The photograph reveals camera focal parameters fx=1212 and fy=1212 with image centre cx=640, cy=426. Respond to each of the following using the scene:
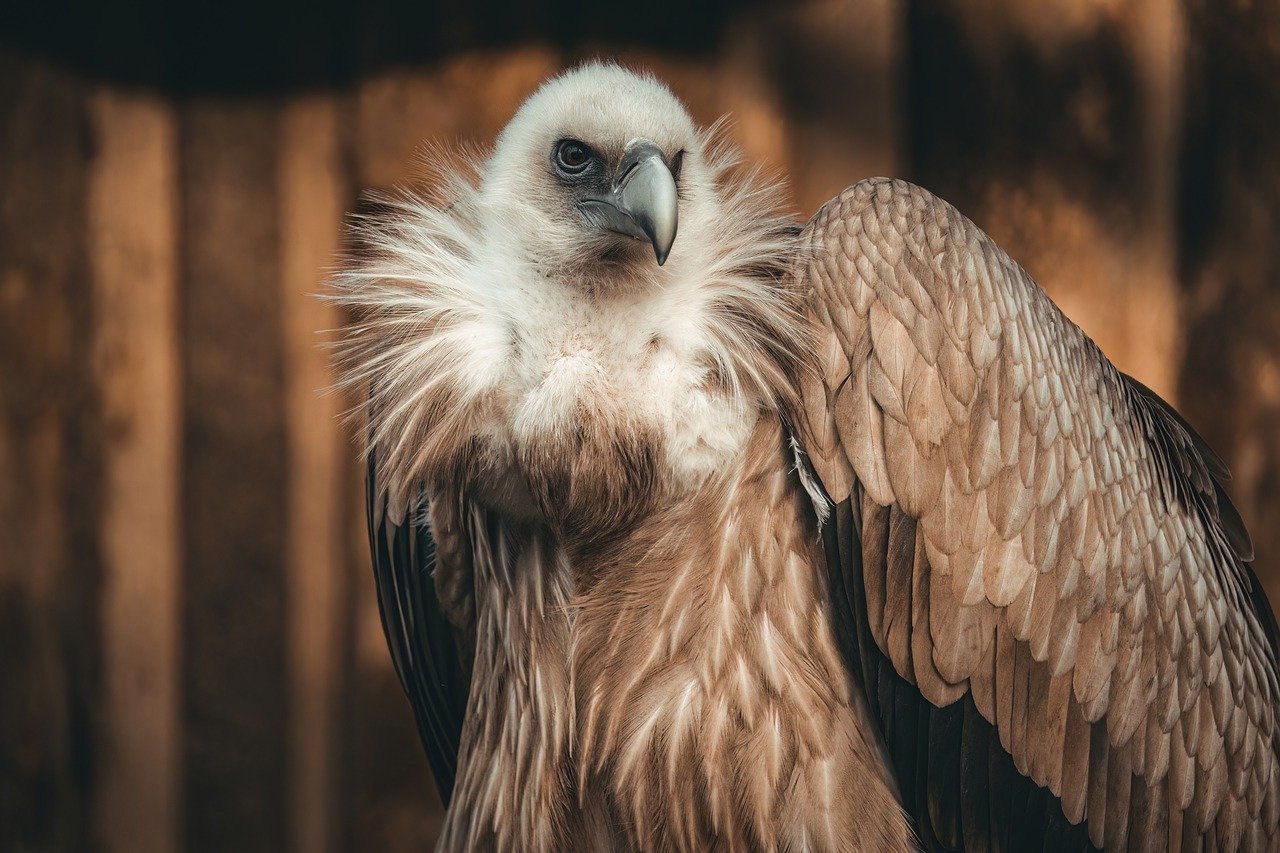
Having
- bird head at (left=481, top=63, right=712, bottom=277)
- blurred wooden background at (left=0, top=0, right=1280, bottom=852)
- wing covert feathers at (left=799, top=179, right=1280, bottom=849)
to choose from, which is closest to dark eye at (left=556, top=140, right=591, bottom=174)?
bird head at (left=481, top=63, right=712, bottom=277)

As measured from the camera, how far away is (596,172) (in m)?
1.54

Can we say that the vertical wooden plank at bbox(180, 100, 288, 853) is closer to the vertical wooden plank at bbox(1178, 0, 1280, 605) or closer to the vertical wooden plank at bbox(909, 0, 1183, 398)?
the vertical wooden plank at bbox(909, 0, 1183, 398)

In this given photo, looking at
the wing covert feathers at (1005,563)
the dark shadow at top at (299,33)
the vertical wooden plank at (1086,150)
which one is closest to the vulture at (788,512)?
the wing covert feathers at (1005,563)

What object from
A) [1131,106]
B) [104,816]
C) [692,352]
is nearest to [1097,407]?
[692,352]

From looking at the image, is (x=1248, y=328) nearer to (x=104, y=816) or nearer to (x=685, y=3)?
(x=685, y=3)

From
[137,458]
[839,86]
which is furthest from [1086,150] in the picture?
[137,458]

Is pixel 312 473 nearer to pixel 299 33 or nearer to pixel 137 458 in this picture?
pixel 137 458

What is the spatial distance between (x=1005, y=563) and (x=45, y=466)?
175cm

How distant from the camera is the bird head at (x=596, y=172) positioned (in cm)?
148

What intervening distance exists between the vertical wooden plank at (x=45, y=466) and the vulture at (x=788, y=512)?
3.01ft

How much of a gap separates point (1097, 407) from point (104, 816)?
193 cm

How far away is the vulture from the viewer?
4.74 ft

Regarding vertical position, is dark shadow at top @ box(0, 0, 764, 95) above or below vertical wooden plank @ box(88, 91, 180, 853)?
above

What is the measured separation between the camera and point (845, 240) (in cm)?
149
